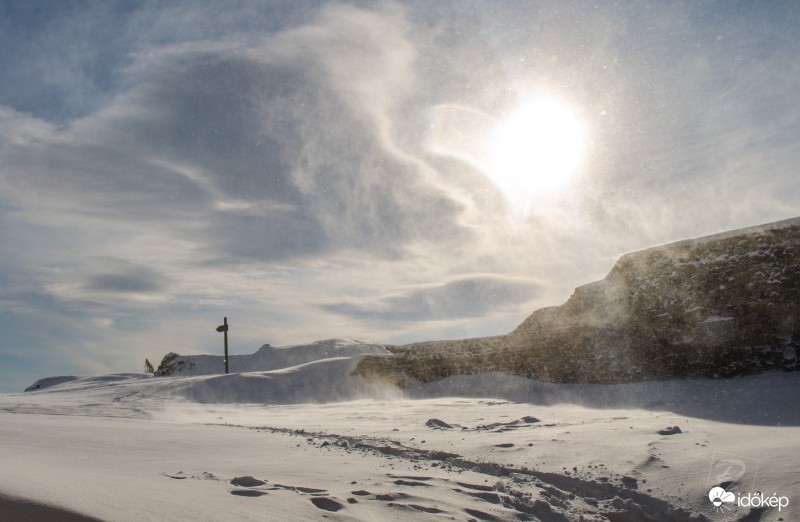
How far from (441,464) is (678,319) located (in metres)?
7.27

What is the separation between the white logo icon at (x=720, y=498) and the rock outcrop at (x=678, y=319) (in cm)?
645

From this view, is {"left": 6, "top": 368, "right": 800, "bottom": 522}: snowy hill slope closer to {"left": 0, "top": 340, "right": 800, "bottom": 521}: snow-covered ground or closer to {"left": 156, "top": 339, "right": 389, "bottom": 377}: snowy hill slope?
{"left": 0, "top": 340, "right": 800, "bottom": 521}: snow-covered ground

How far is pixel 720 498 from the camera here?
10.8ft

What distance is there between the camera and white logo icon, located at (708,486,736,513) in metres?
3.22

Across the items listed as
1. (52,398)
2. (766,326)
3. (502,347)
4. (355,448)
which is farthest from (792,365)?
(52,398)

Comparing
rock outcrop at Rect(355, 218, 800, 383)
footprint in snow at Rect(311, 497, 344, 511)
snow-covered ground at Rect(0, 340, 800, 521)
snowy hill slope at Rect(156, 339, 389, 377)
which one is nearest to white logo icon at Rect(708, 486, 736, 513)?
snow-covered ground at Rect(0, 340, 800, 521)

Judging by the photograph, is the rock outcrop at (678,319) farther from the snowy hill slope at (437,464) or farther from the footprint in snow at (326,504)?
the footprint in snow at (326,504)

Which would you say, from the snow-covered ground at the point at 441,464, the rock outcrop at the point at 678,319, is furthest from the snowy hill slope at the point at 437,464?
the rock outcrop at the point at 678,319

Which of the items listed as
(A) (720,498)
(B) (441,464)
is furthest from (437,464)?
(A) (720,498)

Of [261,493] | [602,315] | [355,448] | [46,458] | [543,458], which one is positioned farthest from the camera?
[602,315]

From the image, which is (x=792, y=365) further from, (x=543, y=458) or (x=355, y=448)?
(x=355, y=448)

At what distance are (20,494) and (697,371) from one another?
390 inches

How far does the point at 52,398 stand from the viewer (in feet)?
37.7

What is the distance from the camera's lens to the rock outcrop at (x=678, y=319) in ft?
28.7
